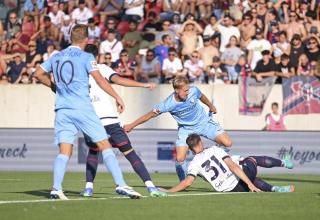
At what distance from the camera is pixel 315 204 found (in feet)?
43.1

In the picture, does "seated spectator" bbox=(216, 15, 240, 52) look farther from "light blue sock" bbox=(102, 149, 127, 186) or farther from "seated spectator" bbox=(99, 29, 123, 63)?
"light blue sock" bbox=(102, 149, 127, 186)

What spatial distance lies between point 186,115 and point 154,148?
7.46 m

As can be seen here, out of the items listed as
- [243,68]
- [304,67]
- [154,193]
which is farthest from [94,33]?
[154,193]

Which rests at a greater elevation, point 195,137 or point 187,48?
point 187,48

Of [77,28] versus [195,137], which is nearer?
[77,28]

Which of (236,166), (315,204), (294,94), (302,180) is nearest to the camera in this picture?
(315,204)

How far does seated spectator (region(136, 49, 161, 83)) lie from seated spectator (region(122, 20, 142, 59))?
84 centimetres

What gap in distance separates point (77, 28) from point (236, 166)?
10.9ft

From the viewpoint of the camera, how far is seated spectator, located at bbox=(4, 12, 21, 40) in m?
28.7

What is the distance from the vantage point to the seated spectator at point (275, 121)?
1013 inches

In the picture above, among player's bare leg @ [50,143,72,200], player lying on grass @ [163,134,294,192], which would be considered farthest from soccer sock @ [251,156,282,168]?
player's bare leg @ [50,143,72,200]

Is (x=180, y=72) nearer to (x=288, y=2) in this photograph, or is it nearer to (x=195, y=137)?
(x=288, y=2)

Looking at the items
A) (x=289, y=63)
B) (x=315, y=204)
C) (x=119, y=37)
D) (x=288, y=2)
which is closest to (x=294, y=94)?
(x=289, y=63)

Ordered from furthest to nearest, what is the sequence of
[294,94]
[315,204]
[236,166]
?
[294,94] → [236,166] → [315,204]
